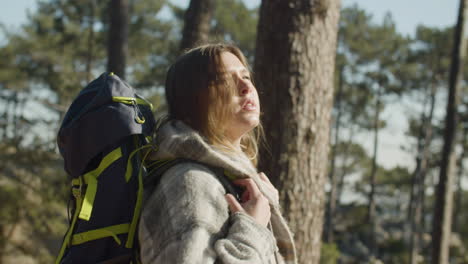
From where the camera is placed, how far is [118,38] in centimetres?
661

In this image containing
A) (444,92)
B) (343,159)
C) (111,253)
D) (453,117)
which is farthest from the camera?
(343,159)

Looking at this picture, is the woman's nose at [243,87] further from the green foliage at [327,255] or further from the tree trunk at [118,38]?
the green foliage at [327,255]

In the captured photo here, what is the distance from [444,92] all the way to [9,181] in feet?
65.4

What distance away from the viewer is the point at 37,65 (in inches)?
810

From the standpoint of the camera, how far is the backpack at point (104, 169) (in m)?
1.56

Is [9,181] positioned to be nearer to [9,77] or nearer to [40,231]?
[40,231]

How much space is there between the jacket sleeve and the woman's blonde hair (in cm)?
22

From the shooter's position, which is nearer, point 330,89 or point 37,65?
point 330,89

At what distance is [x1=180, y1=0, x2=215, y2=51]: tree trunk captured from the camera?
536 centimetres

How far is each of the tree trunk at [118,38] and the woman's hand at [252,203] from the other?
5.02 m

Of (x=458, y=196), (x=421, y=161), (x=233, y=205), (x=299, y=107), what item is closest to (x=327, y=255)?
(x=299, y=107)

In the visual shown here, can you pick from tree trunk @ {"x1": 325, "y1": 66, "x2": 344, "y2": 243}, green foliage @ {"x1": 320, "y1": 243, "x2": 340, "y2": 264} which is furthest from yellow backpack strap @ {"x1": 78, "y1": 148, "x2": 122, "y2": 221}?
tree trunk @ {"x1": 325, "y1": 66, "x2": 344, "y2": 243}

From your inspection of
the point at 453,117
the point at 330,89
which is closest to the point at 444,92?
the point at 453,117

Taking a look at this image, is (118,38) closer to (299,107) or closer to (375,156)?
(299,107)
